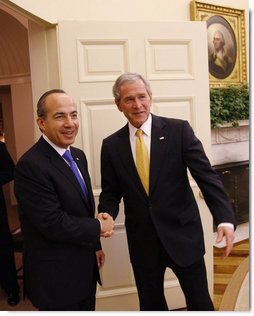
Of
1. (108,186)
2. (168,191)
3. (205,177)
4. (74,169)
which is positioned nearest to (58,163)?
(74,169)

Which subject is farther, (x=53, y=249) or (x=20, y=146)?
(x=20, y=146)

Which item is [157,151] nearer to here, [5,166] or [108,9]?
[5,166]

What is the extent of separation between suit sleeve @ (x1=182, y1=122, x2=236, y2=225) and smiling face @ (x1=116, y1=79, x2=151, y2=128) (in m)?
0.23

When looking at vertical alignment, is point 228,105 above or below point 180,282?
above

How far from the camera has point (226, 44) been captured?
4.26 metres

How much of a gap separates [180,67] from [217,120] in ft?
5.30

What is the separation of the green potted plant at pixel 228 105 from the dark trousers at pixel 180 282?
235 cm

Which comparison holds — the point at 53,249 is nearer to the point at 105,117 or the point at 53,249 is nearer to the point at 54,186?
the point at 54,186

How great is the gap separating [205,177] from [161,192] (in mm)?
233

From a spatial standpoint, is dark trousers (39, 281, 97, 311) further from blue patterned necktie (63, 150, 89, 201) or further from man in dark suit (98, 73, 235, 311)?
blue patterned necktie (63, 150, 89, 201)

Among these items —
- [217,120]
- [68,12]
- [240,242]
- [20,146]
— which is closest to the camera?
[68,12]

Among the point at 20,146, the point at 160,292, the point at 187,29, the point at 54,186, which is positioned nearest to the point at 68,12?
the point at 187,29

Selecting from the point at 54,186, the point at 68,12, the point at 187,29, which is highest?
the point at 68,12

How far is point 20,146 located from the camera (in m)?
6.25
